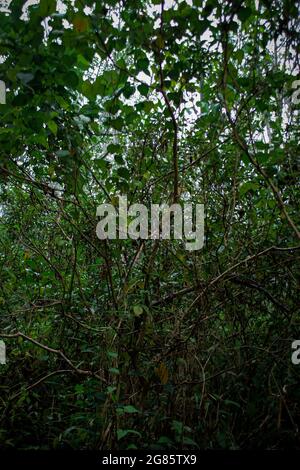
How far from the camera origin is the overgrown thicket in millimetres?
1719

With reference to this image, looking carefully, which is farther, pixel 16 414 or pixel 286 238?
pixel 286 238

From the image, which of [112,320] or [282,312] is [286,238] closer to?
[282,312]

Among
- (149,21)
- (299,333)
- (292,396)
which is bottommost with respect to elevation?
(292,396)

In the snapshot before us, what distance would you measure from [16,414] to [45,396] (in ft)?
0.84

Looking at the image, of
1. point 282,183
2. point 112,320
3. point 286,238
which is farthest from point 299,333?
point 112,320

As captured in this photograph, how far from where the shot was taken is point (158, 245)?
2.21m

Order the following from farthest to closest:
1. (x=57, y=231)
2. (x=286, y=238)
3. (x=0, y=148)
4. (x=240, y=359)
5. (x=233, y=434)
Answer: (x=57, y=231) < (x=286, y=238) < (x=240, y=359) < (x=233, y=434) < (x=0, y=148)

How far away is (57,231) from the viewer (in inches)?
128

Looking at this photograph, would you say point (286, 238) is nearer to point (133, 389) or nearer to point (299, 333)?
point (299, 333)

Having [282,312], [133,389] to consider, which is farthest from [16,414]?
[282,312]

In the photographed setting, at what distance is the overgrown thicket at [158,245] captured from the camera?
172cm
